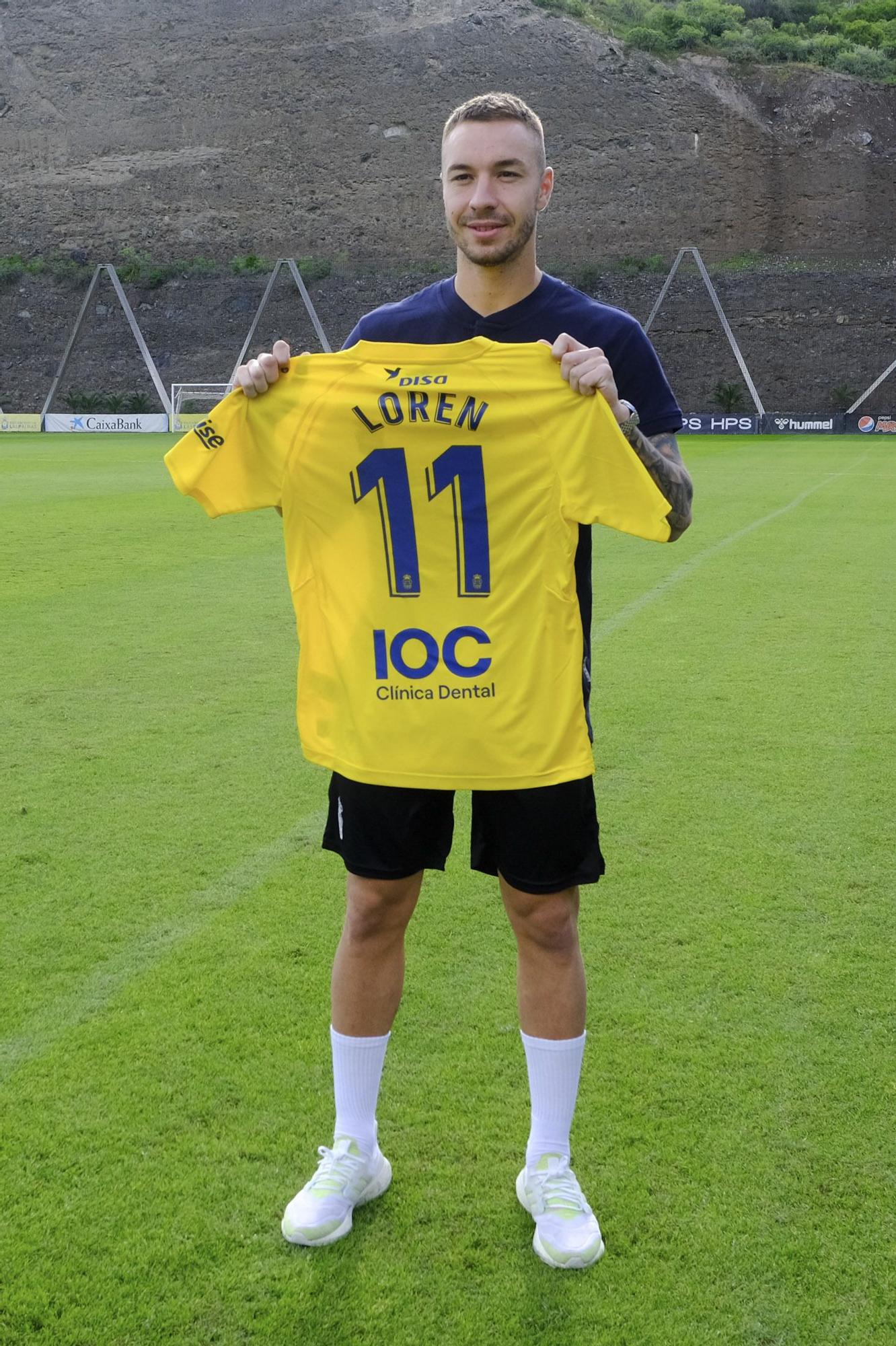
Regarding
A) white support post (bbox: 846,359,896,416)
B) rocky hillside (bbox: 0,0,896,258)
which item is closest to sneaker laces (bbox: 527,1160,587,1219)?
white support post (bbox: 846,359,896,416)

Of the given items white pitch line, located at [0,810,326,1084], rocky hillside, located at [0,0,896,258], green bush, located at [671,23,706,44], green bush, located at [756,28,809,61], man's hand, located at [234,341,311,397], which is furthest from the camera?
green bush, located at [756,28,809,61]

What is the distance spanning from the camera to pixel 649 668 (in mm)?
6660

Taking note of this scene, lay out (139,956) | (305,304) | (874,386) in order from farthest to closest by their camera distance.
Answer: (305,304)
(874,386)
(139,956)

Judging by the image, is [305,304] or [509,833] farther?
[305,304]

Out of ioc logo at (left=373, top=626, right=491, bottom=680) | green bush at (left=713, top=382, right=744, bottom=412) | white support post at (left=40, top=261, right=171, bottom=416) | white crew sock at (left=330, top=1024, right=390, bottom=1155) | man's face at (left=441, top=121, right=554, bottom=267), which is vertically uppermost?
man's face at (left=441, top=121, right=554, bottom=267)

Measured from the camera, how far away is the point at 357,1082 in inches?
94.7

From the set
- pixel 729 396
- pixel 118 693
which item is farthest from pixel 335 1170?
pixel 729 396

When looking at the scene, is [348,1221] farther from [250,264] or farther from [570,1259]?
[250,264]

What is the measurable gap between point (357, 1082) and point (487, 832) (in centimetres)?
54

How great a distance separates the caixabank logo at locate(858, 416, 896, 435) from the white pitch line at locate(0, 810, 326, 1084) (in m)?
33.9

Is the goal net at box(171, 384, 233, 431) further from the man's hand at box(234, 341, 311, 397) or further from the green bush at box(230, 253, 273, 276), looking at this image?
the man's hand at box(234, 341, 311, 397)

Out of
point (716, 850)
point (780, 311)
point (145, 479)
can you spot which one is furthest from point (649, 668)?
point (780, 311)

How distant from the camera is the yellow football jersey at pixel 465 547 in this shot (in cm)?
222

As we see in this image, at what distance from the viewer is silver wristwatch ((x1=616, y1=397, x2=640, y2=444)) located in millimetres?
2238
